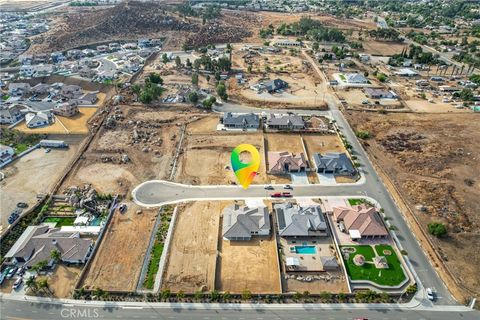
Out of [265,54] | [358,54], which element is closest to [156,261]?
[265,54]

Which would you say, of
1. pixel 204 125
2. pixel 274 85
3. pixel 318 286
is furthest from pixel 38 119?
pixel 318 286

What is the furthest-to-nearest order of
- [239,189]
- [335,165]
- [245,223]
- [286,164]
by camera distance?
[286,164] → [335,165] → [239,189] → [245,223]

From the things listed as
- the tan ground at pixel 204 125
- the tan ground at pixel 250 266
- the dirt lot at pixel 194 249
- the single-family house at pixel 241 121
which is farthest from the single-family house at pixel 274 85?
the tan ground at pixel 250 266

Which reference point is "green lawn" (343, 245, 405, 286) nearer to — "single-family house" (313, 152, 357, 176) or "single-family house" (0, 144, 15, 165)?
"single-family house" (313, 152, 357, 176)

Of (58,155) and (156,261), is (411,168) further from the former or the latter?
(58,155)

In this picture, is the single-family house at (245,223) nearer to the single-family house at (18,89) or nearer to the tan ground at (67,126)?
the tan ground at (67,126)

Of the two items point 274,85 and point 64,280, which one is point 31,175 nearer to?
point 64,280

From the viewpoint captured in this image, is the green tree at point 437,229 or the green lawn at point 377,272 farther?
the green tree at point 437,229
